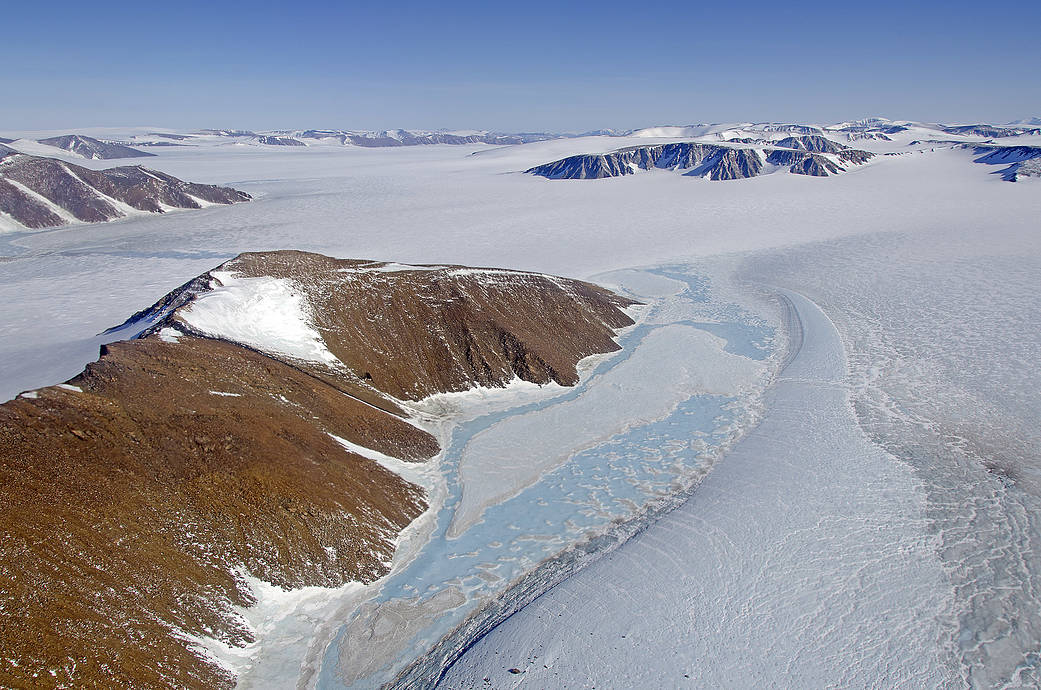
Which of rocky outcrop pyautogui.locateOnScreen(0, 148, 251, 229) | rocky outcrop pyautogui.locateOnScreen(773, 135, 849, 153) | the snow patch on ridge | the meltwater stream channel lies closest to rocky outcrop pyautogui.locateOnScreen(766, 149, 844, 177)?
rocky outcrop pyautogui.locateOnScreen(773, 135, 849, 153)

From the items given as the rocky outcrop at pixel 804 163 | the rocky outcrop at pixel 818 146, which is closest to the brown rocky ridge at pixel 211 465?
the rocky outcrop at pixel 804 163

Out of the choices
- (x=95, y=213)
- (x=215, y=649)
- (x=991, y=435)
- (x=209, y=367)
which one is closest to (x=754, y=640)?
(x=215, y=649)

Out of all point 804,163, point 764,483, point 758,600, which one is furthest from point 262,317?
point 804,163

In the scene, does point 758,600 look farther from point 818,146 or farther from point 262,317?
point 818,146

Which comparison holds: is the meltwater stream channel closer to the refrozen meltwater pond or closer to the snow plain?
the snow plain

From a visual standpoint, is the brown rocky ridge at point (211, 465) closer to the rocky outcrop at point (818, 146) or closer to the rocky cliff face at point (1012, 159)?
the rocky cliff face at point (1012, 159)
